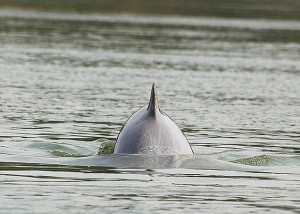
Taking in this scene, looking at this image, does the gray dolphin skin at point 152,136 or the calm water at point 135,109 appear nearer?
the calm water at point 135,109

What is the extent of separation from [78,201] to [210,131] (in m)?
8.08

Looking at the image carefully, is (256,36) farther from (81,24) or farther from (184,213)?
(184,213)

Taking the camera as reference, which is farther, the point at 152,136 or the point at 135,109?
the point at 135,109

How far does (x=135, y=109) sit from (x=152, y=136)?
332 inches

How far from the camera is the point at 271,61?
36.9m

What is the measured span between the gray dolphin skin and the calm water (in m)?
0.16

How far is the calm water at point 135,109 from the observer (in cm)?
1173

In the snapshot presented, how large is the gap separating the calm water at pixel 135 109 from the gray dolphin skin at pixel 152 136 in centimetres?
16

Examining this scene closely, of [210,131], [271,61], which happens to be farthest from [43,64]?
[210,131]

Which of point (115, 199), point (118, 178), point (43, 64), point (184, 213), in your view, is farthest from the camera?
point (43, 64)

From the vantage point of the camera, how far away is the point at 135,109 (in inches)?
867

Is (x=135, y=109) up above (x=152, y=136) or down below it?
below

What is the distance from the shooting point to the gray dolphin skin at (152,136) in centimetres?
1360

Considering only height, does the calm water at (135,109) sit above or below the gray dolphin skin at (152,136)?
below
